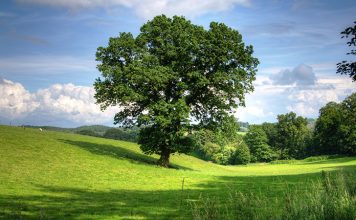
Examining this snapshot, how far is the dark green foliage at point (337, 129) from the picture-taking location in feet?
390

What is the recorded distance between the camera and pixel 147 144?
50.6 metres

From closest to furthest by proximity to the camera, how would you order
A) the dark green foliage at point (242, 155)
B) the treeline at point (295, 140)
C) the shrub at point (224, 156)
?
the treeline at point (295, 140), the dark green foliage at point (242, 155), the shrub at point (224, 156)

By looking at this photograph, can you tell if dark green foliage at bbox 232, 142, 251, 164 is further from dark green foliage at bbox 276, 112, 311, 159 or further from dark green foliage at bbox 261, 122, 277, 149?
dark green foliage at bbox 261, 122, 277, 149

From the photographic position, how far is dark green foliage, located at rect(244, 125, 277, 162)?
14550cm

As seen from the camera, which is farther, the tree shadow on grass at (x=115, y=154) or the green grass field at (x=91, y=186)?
the tree shadow on grass at (x=115, y=154)

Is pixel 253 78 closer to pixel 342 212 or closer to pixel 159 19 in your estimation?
pixel 159 19

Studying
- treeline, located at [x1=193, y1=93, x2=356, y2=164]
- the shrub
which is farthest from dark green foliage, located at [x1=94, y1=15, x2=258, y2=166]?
the shrub

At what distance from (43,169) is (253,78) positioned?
2813 cm

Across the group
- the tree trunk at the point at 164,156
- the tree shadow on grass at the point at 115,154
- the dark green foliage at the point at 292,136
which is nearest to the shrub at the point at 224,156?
the dark green foliage at the point at 292,136

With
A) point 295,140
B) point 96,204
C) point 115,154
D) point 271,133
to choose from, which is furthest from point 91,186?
point 271,133

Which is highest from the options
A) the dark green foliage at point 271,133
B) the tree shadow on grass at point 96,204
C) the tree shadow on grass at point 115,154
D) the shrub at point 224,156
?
the dark green foliage at point 271,133

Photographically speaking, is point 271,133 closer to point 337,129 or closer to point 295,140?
point 295,140

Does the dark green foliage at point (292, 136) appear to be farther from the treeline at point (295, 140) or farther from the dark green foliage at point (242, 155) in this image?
the dark green foliage at point (242, 155)

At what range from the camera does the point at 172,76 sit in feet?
154
